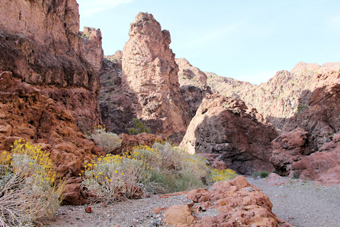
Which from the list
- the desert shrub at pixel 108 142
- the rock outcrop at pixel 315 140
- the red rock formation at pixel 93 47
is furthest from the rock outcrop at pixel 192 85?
the desert shrub at pixel 108 142

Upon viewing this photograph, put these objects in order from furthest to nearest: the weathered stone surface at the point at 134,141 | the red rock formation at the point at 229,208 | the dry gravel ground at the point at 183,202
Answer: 1. the weathered stone surface at the point at 134,141
2. the dry gravel ground at the point at 183,202
3. the red rock formation at the point at 229,208

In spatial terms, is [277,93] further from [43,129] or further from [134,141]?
[43,129]

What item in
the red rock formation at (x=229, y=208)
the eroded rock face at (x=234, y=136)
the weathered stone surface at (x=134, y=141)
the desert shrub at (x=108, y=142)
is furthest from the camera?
the eroded rock face at (x=234, y=136)

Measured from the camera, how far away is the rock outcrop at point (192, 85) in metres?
38.5

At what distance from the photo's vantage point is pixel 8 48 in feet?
34.0

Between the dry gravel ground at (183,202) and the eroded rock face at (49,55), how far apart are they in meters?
8.54

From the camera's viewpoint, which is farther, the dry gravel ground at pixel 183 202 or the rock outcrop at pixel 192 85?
the rock outcrop at pixel 192 85

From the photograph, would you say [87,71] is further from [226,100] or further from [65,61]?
[226,100]

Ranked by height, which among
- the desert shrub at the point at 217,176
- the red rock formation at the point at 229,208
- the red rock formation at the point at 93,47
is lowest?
the desert shrub at the point at 217,176

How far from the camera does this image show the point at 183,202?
4.45 meters

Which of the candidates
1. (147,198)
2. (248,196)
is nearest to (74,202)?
(147,198)

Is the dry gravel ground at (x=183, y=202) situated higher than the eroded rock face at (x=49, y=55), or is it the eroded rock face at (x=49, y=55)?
the eroded rock face at (x=49, y=55)

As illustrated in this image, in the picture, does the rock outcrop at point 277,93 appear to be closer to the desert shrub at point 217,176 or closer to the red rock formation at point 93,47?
the desert shrub at point 217,176

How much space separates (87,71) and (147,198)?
11.5 m
